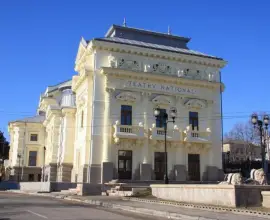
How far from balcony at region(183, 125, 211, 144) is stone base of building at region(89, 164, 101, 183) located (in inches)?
365

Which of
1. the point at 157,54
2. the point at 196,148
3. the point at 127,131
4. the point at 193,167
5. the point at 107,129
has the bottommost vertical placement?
the point at 193,167

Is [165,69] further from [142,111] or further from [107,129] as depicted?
[107,129]

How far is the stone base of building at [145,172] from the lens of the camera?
3484 centimetres

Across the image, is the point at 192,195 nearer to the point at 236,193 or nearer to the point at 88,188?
the point at 236,193

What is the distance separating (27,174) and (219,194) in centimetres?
4802

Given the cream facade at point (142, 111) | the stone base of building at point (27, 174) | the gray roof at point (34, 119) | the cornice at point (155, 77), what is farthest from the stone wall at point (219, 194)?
the gray roof at point (34, 119)

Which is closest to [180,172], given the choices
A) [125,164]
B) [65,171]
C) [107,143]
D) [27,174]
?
[125,164]

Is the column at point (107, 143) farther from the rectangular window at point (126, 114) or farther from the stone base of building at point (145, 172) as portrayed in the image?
the stone base of building at point (145, 172)

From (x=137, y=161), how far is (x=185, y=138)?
5425 mm

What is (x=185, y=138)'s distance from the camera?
36.4m

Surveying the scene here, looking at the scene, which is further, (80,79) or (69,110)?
(69,110)

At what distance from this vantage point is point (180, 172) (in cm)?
3628

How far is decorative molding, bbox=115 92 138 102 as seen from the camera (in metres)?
35.6

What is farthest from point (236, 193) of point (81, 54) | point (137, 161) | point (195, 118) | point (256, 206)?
point (81, 54)
